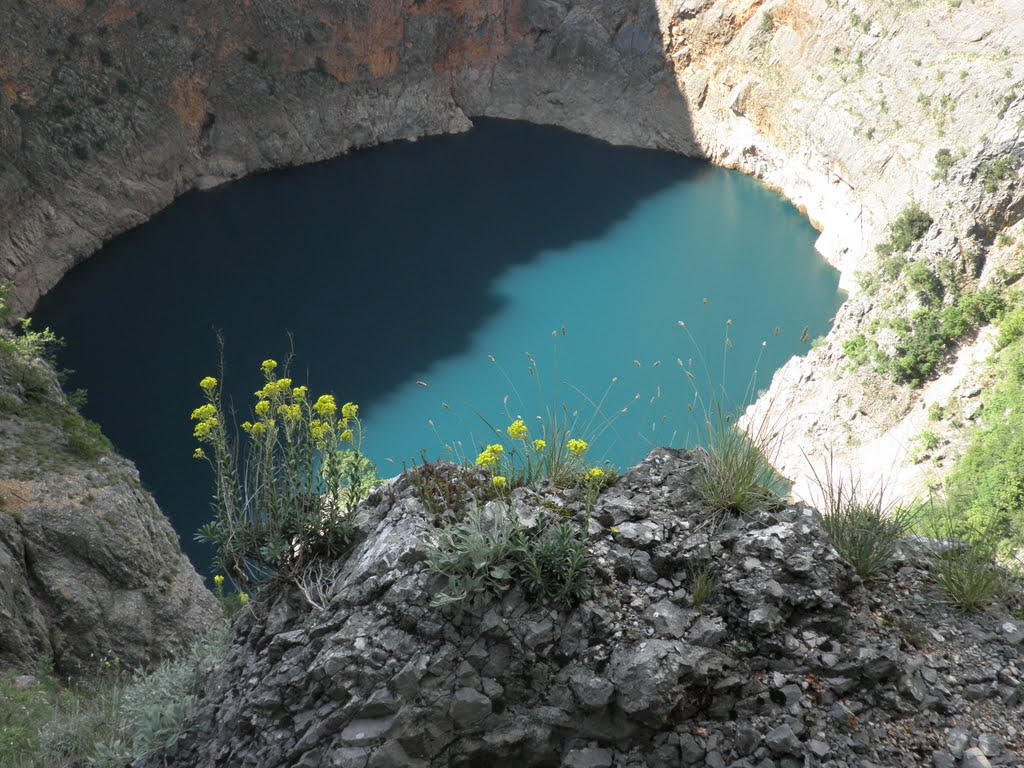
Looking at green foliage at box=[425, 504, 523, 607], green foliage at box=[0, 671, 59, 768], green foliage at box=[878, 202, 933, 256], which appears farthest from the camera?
green foliage at box=[878, 202, 933, 256]

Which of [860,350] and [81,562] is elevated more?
[860,350]

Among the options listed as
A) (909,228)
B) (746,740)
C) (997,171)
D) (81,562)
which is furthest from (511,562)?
(909,228)

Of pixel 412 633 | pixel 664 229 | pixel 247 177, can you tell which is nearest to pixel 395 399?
A: pixel 664 229

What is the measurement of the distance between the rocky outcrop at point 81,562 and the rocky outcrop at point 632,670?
5.24 m

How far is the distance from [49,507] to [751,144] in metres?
24.2

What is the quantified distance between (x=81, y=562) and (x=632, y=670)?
770 cm

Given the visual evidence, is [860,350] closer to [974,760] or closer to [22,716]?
[974,760]

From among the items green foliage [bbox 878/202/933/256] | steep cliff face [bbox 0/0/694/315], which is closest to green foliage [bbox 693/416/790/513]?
green foliage [bbox 878/202/933/256]

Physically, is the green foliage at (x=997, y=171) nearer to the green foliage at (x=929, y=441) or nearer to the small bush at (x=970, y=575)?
the green foliage at (x=929, y=441)

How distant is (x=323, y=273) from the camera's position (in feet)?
71.9

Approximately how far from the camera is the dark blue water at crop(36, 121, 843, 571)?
1692cm

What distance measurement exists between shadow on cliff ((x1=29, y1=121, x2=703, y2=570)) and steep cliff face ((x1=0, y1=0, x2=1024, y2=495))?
48.9 inches

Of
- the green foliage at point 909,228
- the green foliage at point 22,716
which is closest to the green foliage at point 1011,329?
the green foliage at point 909,228

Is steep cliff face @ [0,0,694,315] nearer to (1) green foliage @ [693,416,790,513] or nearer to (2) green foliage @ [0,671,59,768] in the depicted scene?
(2) green foliage @ [0,671,59,768]
